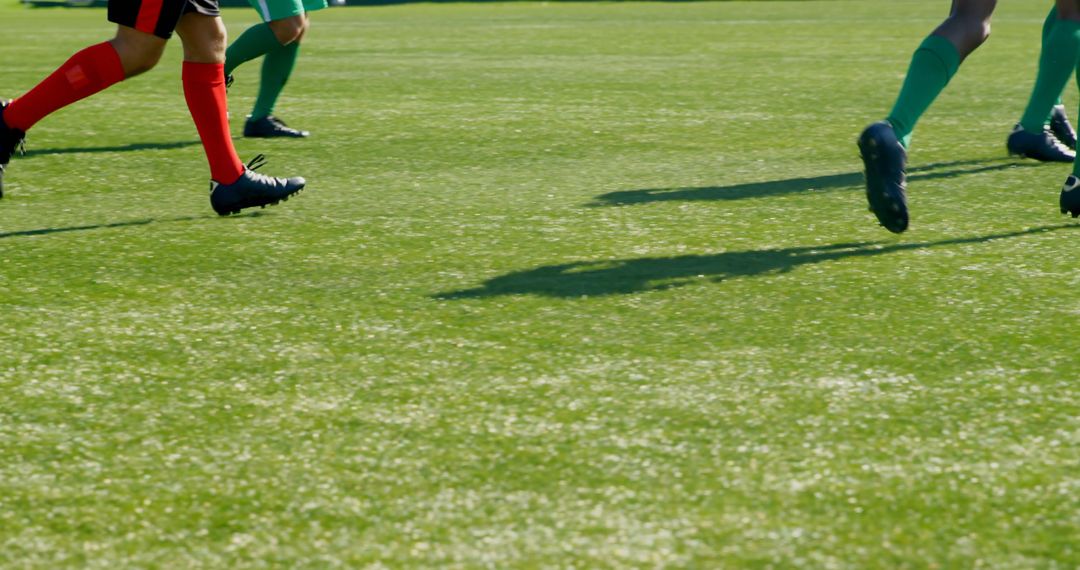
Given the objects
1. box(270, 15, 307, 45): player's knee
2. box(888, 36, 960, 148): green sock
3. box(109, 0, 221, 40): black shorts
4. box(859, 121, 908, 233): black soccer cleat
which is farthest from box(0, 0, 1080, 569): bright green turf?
box(109, 0, 221, 40): black shorts

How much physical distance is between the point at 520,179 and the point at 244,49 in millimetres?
1765

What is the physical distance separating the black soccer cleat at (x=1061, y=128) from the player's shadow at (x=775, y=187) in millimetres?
487

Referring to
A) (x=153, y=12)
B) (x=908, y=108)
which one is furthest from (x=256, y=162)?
(x=908, y=108)

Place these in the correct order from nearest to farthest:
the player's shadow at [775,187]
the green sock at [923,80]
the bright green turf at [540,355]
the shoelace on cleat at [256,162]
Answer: the bright green turf at [540,355], the green sock at [923,80], the shoelace on cleat at [256,162], the player's shadow at [775,187]

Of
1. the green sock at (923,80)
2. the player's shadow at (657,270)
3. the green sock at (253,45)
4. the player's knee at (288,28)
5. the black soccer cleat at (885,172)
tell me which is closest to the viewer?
the player's shadow at (657,270)

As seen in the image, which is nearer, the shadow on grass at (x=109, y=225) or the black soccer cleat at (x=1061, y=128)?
the shadow on grass at (x=109, y=225)

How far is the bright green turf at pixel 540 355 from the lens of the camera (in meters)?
2.18

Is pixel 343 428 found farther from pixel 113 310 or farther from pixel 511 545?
pixel 113 310

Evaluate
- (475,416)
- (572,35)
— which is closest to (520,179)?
(475,416)

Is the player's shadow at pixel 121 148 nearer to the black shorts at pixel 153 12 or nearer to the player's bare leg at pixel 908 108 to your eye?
the black shorts at pixel 153 12

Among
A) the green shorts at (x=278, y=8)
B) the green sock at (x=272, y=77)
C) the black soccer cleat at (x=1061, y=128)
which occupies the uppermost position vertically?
the green shorts at (x=278, y=8)

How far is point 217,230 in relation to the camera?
4.38 metres

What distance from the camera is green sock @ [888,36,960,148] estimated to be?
13.8 ft

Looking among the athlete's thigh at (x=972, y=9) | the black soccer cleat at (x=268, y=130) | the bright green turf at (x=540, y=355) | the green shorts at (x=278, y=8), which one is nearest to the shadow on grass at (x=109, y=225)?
the bright green turf at (x=540, y=355)
